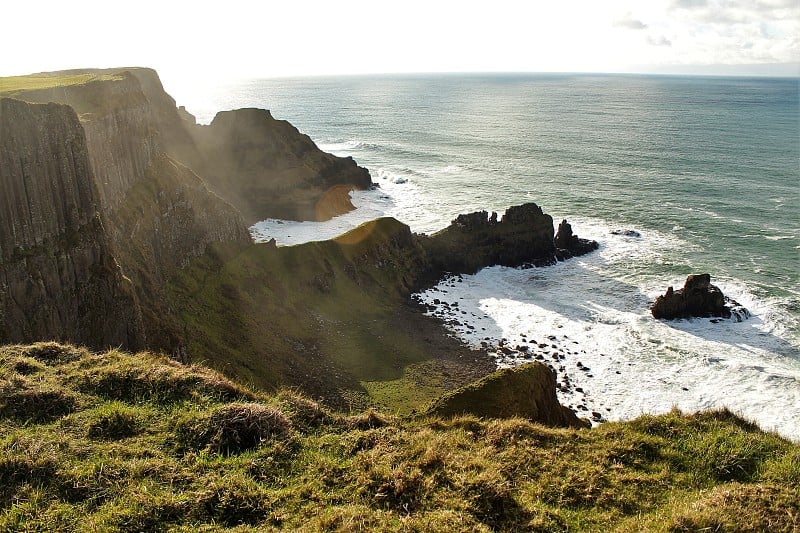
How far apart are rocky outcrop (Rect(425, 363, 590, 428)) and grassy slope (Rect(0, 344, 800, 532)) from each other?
4.92 metres

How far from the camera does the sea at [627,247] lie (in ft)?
126

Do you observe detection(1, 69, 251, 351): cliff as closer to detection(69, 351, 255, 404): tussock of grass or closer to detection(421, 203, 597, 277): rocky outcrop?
detection(69, 351, 255, 404): tussock of grass

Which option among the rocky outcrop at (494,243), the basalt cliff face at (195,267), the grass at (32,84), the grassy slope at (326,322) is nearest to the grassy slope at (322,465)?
the basalt cliff face at (195,267)

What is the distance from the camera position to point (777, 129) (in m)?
140

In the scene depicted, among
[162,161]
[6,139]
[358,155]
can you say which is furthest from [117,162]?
[358,155]

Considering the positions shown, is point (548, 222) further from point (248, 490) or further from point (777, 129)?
point (777, 129)

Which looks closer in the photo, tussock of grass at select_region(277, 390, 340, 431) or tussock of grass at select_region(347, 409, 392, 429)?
tussock of grass at select_region(277, 390, 340, 431)

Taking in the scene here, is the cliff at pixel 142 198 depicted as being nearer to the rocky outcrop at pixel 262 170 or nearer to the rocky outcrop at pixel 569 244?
the rocky outcrop at pixel 262 170

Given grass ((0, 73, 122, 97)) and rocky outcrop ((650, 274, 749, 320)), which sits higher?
grass ((0, 73, 122, 97))

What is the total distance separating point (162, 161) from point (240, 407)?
3766 centimetres

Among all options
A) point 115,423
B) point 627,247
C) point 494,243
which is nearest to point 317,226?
point 494,243

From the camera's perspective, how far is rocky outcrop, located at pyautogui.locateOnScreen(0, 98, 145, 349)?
2120 centimetres

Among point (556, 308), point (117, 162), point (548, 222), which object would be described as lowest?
point (556, 308)

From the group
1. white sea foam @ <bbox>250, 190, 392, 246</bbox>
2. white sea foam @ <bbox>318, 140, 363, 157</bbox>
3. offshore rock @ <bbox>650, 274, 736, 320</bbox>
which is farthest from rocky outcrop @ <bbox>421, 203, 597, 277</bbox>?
white sea foam @ <bbox>318, 140, 363, 157</bbox>
